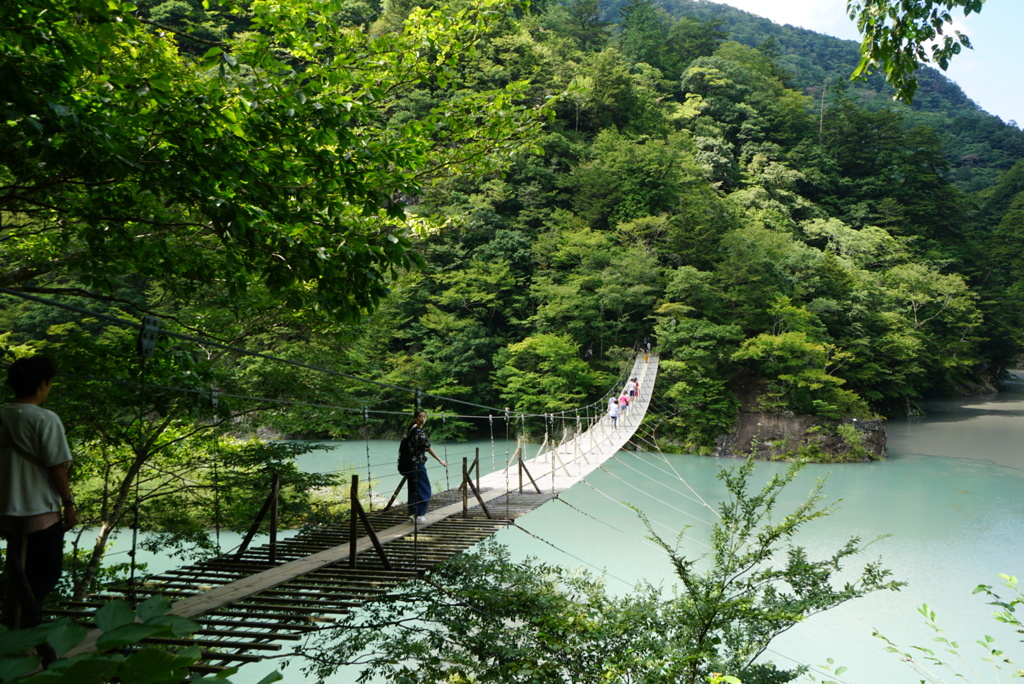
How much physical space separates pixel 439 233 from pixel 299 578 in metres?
11.2

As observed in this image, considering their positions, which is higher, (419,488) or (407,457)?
(407,457)

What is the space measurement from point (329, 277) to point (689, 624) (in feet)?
10.5

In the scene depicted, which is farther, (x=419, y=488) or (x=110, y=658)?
(x=419, y=488)

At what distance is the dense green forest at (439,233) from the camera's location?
2057 mm

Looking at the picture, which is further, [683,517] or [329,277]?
[683,517]

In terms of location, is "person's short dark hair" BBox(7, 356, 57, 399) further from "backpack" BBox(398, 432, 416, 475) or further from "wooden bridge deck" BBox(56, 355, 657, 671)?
"backpack" BBox(398, 432, 416, 475)

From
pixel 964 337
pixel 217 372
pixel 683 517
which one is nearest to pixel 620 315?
pixel 683 517

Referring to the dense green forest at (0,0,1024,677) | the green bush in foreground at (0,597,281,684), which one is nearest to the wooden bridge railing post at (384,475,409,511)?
the dense green forest at (0,0,1024,677)

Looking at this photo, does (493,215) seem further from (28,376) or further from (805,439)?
(28,376)

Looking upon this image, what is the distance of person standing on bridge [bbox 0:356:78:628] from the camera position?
139 cm

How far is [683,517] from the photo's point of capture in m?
9.69

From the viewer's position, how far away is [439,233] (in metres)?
13.3

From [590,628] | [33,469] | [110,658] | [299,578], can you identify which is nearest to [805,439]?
[590,628]

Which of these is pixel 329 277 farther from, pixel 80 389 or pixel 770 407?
pixel 770 407
